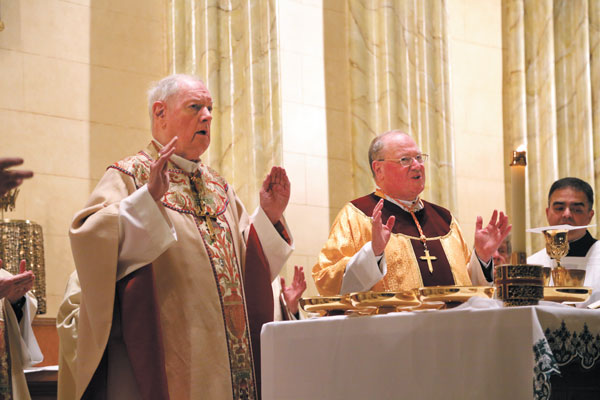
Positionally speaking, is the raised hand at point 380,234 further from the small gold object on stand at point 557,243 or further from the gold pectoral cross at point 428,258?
the small gold object on stand at point 557,243

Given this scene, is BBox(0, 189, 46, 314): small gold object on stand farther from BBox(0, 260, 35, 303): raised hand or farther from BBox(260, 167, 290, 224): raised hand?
BBox(260, 167, 290, 224): raised hand

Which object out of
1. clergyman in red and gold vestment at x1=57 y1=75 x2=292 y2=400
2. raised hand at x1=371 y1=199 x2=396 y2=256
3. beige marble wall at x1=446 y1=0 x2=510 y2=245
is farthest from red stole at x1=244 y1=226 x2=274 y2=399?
beige marble wall at x1=446 y1=0 x2=510 y2=245

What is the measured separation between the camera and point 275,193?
4.41 meters

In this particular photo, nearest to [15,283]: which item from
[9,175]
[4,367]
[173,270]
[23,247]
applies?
[4,367]

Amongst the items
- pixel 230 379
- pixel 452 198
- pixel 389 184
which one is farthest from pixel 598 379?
pixel 452 198

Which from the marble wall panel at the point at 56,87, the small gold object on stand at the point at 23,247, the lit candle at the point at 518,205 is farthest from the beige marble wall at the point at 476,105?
the lit candle at the point at 518,205

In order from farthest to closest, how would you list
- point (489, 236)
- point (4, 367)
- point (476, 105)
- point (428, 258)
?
point (476, 105) < point (4, 367) < point (428, 258) < point (489, 236)

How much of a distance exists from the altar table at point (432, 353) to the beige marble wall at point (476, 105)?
5736 millimetres

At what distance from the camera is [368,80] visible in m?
7.91

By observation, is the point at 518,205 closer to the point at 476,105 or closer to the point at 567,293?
the point at 567,293

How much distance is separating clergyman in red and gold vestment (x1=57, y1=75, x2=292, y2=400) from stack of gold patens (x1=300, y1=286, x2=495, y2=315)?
96cm

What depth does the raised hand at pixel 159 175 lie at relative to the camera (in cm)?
387

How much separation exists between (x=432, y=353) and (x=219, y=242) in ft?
6.26

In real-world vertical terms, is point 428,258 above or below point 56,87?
below
